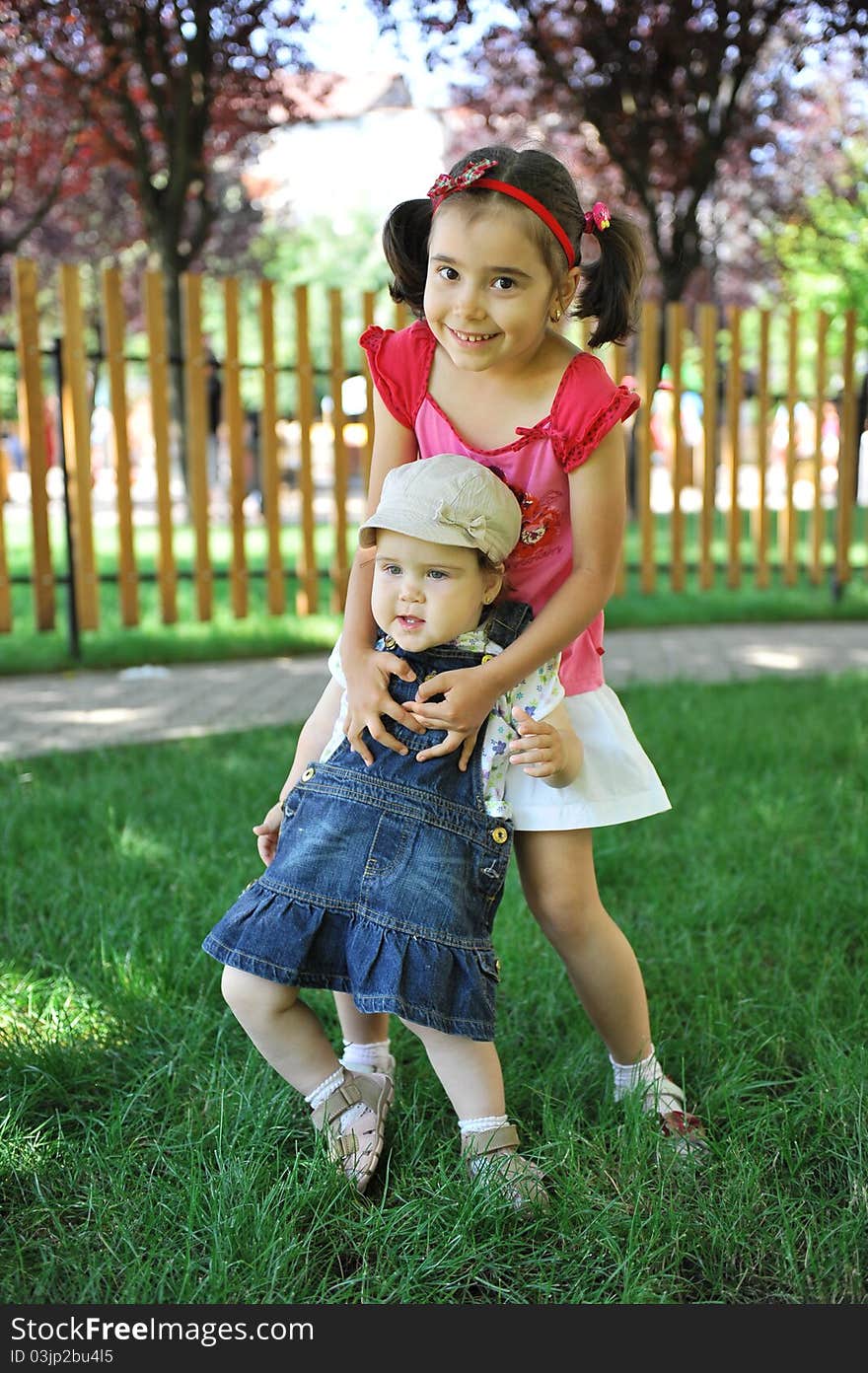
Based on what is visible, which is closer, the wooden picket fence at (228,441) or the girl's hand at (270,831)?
the girl's hand at (270,831)

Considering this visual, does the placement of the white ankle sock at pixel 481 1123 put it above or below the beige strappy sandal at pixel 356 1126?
above

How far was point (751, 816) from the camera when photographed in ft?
12.9

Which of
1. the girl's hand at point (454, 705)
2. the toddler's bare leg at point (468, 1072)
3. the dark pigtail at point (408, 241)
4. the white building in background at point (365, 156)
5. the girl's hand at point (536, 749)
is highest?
the white building in background at point (365, 156)

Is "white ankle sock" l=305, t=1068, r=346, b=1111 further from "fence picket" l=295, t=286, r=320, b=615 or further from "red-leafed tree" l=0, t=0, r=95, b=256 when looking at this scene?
"red-leafed tree" l=0, t=0, r=95, b=256

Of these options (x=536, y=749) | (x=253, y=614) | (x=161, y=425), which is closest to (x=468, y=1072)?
(x=536, y=749)

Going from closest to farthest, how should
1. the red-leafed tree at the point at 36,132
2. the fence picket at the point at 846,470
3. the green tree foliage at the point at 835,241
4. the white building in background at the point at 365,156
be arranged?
the fence picket at the point at 846,470
the red-leafed tree at the point at 36,132
the green tree foliage at the point at 835,241
the white building in background at the point at 365,156

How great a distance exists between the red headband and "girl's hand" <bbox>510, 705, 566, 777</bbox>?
0.77 m

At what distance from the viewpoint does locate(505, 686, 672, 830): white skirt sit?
216 cm

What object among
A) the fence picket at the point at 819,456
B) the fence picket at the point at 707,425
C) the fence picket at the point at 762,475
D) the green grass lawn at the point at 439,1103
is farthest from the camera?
the fence picket at the point at 819,456

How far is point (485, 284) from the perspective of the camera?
2.02 meters

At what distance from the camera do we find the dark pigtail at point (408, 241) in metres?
2.24

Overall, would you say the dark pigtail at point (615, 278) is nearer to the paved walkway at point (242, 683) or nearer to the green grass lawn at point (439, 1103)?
the green grass lawn at point (439, 1103)

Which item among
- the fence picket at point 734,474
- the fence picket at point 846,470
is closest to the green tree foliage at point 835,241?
the fence picket at point 846,470

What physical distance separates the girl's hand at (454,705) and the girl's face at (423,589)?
67mm
